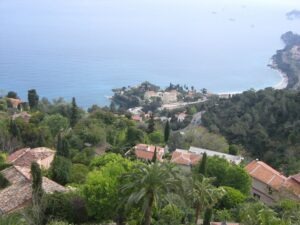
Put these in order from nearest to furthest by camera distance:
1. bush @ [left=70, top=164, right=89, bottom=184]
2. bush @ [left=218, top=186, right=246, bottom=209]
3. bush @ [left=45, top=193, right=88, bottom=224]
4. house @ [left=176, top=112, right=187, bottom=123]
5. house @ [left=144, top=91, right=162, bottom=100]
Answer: bush @ [left=45, top=193, right=88, bottom=224], bush @ [left=218, top=186, right=246, bottom=209], bush @ [left=70, top=164, right=89, bottom=184], house @ [left=176, top=112, right=187, bottom=123], house @ [left=144, top=91, right=162, bottom=100]

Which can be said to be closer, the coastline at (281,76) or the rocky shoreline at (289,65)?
the coastline at (281,76)

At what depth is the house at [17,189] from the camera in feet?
60.7

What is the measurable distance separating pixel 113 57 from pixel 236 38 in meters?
69.3

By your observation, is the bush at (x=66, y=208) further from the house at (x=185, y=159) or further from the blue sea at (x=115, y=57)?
the blue sea at (x=115, y=57)

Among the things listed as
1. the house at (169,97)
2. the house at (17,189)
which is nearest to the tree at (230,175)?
the house at (17,189)

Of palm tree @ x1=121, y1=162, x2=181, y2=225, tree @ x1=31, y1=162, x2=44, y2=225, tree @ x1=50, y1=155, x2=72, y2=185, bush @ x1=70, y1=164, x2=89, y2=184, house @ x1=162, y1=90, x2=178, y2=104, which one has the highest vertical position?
palm tree @ x1=121, y1=162, x2=181, y2=225

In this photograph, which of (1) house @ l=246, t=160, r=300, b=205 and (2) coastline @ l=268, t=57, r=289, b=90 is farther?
(2) coastline @ l=268, t=57, r=289, b=90

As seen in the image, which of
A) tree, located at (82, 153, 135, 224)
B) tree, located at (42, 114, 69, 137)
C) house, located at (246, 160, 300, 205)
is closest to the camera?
tree, located at (82, 153, 135, 224)

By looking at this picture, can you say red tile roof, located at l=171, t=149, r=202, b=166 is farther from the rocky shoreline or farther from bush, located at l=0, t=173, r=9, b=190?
the rocky shoreline

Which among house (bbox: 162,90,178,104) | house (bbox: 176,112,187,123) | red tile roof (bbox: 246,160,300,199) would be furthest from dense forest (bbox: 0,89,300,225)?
house (bbox: 162,90,178,104)

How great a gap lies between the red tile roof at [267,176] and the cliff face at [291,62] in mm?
73114

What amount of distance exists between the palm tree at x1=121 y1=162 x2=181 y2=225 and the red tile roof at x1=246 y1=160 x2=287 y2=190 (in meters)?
14.5

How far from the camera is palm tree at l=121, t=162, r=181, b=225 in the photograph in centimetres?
1369

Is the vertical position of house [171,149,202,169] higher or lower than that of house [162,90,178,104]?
higher
